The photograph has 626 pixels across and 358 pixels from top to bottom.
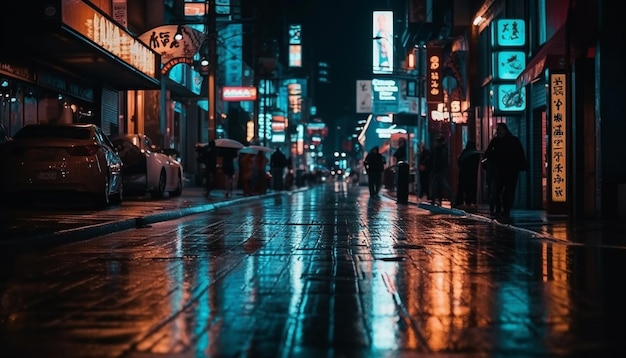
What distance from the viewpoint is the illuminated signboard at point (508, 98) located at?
2302 centimetres

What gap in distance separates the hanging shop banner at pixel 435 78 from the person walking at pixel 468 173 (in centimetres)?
992

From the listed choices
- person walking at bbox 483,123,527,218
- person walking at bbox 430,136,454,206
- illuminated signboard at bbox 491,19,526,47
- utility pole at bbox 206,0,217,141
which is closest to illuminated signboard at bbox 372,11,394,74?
utility pole at bbox 206,0,217,141

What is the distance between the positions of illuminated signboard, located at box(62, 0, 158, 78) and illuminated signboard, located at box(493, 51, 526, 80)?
1080 cm

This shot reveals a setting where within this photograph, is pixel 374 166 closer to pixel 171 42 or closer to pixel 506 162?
pixel 171 42

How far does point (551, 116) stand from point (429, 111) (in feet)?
51.2

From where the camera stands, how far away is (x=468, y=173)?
72.2 ft

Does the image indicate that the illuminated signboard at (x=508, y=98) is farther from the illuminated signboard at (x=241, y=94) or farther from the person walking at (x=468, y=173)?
the illuminated signboard at (x=241, y=94)

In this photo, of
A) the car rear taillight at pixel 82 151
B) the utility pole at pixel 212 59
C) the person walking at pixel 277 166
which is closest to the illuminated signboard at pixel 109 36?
the car rear taillight at pixel 82 151

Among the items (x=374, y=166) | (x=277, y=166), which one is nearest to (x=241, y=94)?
(x=277, y=166)

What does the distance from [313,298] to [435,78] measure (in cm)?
2625

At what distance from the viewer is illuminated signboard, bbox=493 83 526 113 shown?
23.0 meters

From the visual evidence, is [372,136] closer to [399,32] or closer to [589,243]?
[399,32]

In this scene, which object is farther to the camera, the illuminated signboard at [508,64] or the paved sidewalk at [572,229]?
the illuminated signboard at [508,64]

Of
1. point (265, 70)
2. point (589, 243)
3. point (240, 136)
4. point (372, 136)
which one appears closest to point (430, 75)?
point (589, 243)
